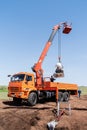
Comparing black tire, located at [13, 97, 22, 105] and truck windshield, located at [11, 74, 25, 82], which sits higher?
truck windshield, located at [11, 74, 25, 82]

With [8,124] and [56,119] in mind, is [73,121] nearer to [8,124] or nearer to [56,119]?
[56,119]

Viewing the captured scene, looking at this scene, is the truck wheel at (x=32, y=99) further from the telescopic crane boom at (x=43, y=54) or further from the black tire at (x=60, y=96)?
the black tire at (x=60, y=96)

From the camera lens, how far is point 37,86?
2688cm

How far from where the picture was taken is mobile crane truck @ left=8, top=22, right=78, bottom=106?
990 inches

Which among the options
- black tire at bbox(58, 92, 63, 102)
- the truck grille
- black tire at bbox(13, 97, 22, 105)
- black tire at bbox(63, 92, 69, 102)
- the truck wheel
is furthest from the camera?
black tire at bbox(63, 92, 69, 102)

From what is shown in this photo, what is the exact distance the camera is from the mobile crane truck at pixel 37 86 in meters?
25.1

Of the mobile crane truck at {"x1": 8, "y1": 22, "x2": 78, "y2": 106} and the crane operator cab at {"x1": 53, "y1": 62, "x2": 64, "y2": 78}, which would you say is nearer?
the mobile crane truck at {"x1": 8, "y1": 22, "x2": 78, "y2": 106}

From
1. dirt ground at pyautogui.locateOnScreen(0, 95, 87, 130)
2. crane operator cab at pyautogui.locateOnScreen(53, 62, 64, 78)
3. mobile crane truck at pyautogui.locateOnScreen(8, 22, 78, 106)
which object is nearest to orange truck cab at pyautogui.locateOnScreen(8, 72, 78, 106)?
mobile crane truck at pyautogui.locateOnScreen(8, 22, 78, 106)

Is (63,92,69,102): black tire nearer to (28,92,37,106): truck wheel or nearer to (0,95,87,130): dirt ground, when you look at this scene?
(28,92,37,106): truck wheel

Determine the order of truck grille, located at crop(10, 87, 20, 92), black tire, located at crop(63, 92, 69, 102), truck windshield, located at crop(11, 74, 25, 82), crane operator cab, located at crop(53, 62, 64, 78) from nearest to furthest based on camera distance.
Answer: truck grille, located at crop(10, 87, 20, 92), truck windshield, located at crop(11, 74, 25, 82), crane operator cab, located at crop(53, 62, 64, 78), black tire, located at crop(63, 92, 69, 102)

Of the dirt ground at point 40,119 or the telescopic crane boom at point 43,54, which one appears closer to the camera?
the dirt ground at point 40,119

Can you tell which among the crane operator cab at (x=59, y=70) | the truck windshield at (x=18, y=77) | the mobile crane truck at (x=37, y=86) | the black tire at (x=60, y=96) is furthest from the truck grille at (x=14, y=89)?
the black tire at (x=60, y=96)

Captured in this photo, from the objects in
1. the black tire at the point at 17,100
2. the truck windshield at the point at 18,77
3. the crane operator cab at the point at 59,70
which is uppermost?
the crane operator cab at the point at 59,70

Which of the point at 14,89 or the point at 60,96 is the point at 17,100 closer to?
the point at 14,89
